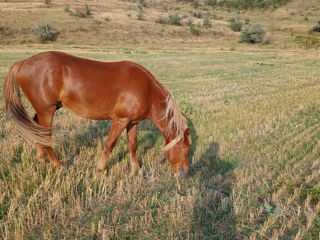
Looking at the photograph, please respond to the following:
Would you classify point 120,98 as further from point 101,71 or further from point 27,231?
point 27,231

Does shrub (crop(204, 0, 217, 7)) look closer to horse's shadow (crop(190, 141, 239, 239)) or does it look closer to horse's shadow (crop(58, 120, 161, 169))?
horse's shadow (crop(58, 120, 161, 169))

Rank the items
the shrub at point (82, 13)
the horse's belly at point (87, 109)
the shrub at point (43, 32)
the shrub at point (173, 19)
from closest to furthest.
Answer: the horse's belly at point (87, 109) < the shrub at point (43, 32) < the shrub at point (82, 13) < the shrub at point (173, 19)

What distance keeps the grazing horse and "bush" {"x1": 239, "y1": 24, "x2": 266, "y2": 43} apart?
51.5 m

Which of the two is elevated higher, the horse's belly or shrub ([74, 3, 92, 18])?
shrub ([74, 3, 92, 18])

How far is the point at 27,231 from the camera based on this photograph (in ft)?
8.95

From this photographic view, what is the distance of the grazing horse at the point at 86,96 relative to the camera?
405 cm

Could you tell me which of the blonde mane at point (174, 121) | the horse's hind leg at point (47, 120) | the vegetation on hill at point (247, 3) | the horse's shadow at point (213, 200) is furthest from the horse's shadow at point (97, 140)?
the vegetation on hill at point (247, 3)

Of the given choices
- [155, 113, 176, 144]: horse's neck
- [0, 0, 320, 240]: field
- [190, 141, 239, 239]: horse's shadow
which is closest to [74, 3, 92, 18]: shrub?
[0, 0, 320, 240]: field

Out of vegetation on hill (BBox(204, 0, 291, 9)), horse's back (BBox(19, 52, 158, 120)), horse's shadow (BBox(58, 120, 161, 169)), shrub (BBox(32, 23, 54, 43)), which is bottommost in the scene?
shrub (BBox(32, 23, 54, 43))

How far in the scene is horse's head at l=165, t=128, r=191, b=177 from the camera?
161 inches

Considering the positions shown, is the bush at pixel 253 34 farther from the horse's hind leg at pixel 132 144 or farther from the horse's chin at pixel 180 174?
the horse's chin at pixel 180 174

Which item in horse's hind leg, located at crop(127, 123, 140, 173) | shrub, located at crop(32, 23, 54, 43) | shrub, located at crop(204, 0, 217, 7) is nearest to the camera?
horse's hind leg, located at crop(127, 123, 140, 173)

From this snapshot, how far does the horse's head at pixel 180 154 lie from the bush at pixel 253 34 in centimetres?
5166

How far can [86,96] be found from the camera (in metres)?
4.06
